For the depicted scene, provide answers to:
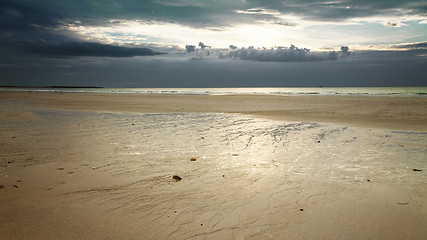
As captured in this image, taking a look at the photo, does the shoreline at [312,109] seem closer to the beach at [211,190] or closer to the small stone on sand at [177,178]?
the beach at [211,190]

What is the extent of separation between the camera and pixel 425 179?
444 centimetres

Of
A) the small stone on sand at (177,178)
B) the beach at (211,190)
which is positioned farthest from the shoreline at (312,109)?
the small stone on sand at (177,178)

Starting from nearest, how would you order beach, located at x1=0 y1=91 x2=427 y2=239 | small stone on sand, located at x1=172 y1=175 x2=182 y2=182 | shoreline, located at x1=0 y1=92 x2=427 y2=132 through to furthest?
beach, located at x1=0 y1=91 x2=427 y2=239
small stone on sand, located at x1=172 y1=175 x2=182 y2=182
shoreline, located at x1=0 y1=92 x2=427 y2=132

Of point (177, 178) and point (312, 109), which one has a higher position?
point (312, 109)

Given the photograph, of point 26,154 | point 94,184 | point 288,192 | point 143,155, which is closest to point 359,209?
point 288,192

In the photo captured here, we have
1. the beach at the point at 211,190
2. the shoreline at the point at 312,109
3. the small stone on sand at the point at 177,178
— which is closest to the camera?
the beach at the point at 211,190

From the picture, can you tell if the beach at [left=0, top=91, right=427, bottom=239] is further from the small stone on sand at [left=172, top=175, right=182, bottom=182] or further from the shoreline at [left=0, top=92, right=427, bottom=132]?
the shoreline at [left=0, top=92, right=427, bottom=132]

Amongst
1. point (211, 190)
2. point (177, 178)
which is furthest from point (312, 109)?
point (211, 190)

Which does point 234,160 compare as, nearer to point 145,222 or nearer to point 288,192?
point 288,192

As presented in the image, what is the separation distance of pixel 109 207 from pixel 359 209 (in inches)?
124

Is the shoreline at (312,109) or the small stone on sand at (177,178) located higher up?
the shoreline at (312,109)

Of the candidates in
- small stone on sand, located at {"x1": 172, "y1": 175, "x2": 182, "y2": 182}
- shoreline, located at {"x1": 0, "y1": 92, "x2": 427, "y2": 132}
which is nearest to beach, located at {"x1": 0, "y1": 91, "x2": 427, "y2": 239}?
small stone on sand, located at {"x1": 172, "y1": 175, "x2": 182, "y2": 182}

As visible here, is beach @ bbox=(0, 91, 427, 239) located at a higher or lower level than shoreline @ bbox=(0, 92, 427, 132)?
lower

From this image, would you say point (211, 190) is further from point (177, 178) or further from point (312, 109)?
point (312, 109)
